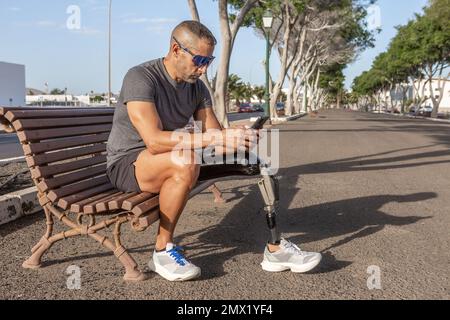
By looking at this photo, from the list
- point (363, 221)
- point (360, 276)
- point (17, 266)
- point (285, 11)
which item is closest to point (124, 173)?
point (17, 266)


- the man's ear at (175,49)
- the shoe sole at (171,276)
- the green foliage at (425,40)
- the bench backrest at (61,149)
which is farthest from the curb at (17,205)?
the green foliage at (425,40)

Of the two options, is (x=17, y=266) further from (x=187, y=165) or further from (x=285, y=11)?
(x=285, y=11)

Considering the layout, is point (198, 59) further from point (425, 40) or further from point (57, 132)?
point (425, 40)

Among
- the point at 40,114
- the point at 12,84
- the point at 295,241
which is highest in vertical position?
the point at 12,84

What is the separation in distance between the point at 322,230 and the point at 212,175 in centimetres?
110

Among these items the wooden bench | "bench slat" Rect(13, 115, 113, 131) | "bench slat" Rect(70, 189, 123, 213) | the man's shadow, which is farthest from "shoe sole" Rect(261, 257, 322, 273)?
"bench slat" Rect(13, 115, 113, 131)

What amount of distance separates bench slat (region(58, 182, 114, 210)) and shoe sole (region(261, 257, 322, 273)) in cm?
117

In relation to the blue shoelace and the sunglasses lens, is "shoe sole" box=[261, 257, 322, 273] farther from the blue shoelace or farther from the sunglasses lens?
the sunglasses lens

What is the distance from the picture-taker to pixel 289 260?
10.9 ft

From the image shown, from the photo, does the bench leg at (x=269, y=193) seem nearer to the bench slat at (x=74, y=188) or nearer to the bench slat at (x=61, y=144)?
the bench slat at (x=74, y=188)

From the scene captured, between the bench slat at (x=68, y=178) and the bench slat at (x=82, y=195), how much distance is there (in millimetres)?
118

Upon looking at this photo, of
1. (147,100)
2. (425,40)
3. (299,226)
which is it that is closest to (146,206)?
(147,100)

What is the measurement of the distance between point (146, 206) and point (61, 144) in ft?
3.10

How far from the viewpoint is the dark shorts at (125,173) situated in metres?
3.33
